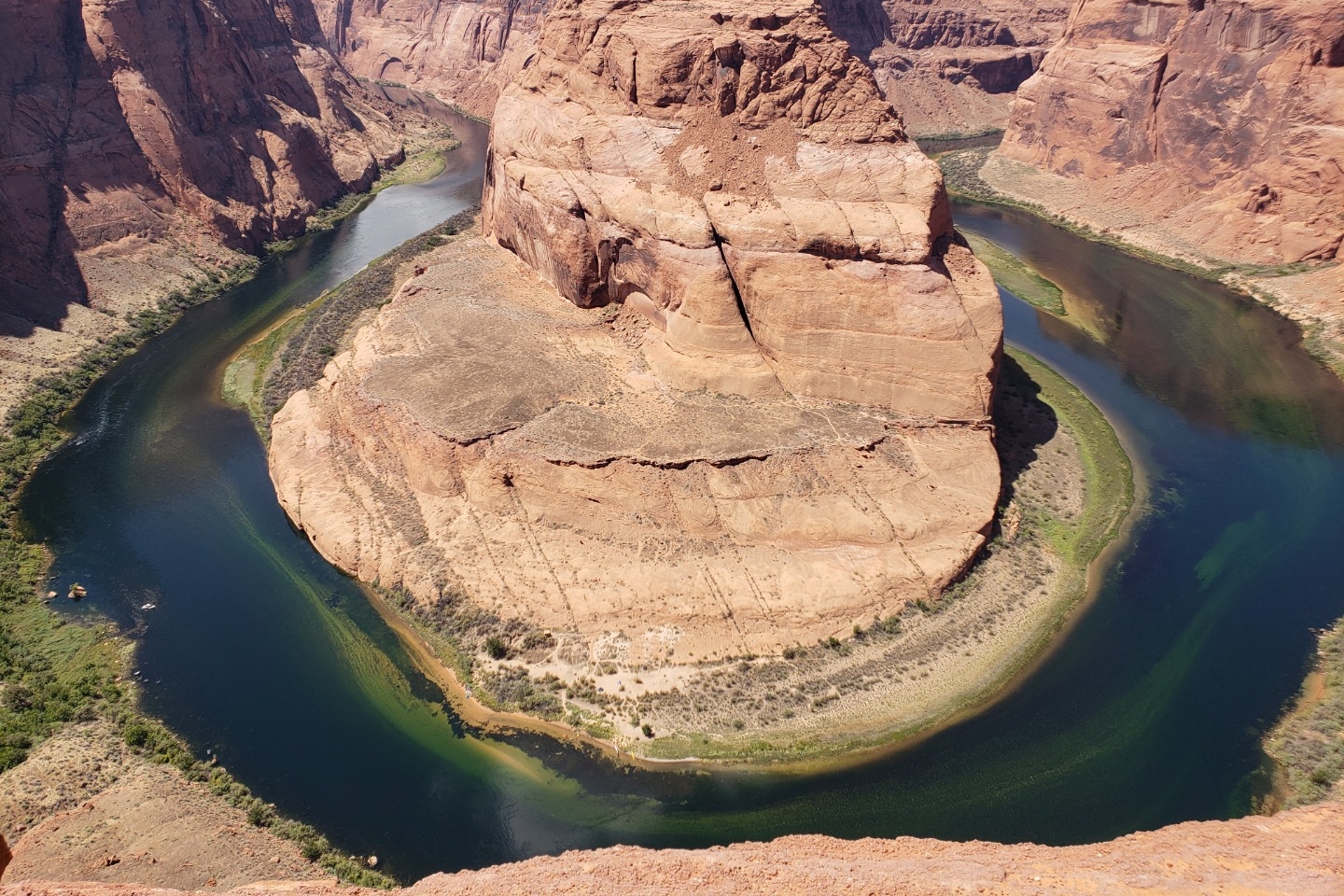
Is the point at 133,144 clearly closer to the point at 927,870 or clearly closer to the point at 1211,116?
the point at 927,870

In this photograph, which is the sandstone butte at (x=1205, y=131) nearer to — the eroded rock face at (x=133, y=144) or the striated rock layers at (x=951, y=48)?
the striated rock layers at (x=951, y=48)

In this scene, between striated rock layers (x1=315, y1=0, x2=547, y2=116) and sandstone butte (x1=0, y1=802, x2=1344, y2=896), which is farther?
striated rock layers (x1=315, y1=0, x2=547, y2=116)

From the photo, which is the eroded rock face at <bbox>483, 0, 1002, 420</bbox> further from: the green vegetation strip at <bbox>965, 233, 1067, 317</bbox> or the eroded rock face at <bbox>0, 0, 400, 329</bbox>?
the eroded rock face at <bbox>0, 0, 400, 329</bbox>

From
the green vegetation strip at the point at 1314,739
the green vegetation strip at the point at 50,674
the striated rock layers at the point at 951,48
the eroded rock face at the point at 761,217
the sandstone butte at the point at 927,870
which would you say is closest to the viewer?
the sandstone butte at the point at 927,870

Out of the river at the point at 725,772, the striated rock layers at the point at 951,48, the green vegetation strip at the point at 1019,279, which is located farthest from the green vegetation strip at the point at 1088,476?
the striated rock layers at the point at 951,48

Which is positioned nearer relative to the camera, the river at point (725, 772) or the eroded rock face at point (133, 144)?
the river at point (725, 772)

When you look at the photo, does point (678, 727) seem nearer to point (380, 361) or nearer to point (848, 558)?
point (848, 558)

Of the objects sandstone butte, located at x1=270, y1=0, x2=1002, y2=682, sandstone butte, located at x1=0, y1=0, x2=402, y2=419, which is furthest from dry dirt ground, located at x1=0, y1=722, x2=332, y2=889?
sandstone butte, located at x1=0, y1=0, x2=402, y2=419
